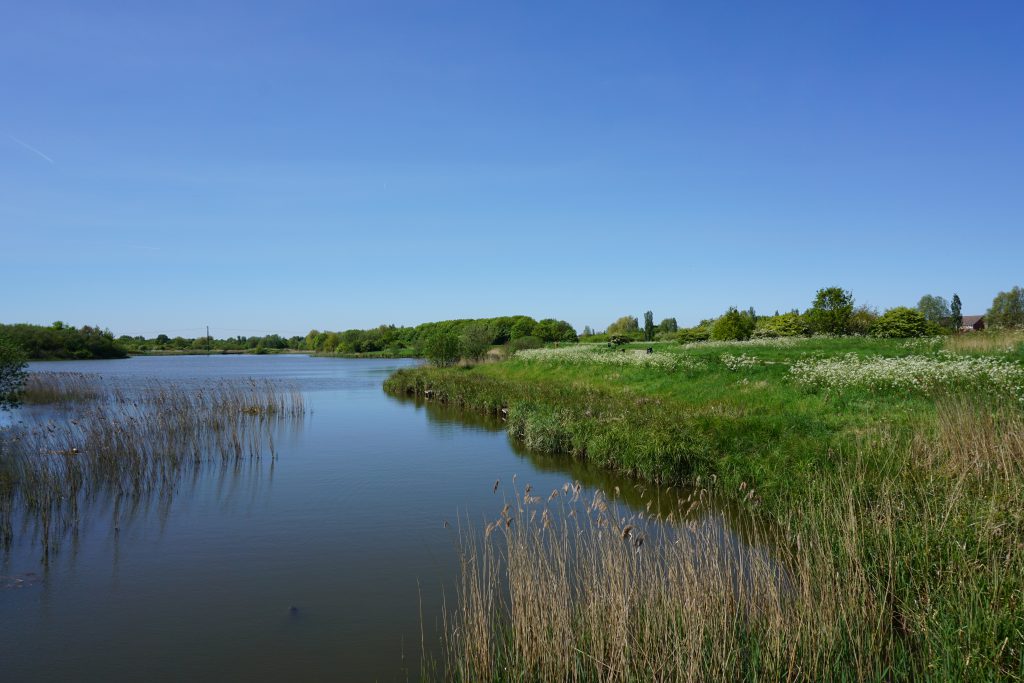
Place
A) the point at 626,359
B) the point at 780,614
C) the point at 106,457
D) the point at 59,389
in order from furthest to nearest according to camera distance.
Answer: the point at 626,359 → the point at 59,389 → the point at 106,457 → the point at 780,614

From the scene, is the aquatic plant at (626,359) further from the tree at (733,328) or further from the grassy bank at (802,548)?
the tree at (733,328)

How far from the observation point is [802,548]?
17.8ft

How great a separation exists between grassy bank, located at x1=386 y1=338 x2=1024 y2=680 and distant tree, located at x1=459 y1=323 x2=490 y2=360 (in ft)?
90.8

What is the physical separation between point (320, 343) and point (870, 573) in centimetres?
11916

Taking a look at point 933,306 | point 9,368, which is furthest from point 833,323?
point 933,306

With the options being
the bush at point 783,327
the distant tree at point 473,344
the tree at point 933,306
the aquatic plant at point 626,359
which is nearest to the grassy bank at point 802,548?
the aquatic plant at point 626,359

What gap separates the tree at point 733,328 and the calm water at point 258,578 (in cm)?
3110

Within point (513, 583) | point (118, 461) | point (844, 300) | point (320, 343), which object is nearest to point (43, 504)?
point (118, 461)

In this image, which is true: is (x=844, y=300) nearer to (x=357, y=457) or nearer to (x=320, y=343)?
(x=357, y=457)

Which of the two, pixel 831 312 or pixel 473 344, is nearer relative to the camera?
Result: pixel 831 312

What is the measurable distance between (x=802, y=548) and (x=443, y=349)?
130 ft

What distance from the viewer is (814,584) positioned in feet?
16.2

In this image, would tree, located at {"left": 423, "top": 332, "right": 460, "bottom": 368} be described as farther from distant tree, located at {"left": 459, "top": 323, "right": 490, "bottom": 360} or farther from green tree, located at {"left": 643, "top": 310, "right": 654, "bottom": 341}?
green tree, located at {"left": 643, "top": 310, "right": 654, "bottom": 341}

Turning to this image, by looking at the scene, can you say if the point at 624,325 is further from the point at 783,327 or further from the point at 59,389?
the point at 59,389
